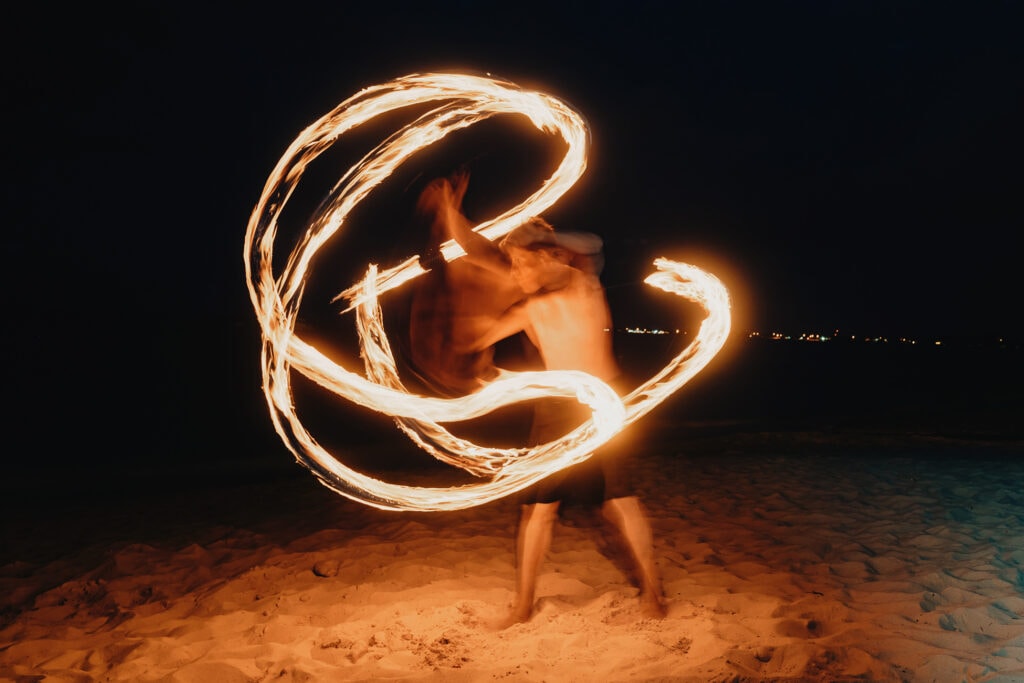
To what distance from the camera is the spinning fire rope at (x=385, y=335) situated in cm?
331

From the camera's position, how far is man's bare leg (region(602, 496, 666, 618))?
10.7ft

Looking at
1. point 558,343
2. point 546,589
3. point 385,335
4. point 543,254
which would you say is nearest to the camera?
point 543,254

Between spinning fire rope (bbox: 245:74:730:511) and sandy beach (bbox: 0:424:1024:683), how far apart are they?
1.94 ft

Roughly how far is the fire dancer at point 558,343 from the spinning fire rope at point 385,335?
92 mm

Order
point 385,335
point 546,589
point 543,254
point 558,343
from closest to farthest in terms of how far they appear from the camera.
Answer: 1. point 543,254
2. point 558,343
3. point 546,589
4. point 385,335

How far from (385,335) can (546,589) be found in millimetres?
1884

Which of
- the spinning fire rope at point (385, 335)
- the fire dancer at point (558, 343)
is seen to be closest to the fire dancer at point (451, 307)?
the fire dancer at point (558, 343)

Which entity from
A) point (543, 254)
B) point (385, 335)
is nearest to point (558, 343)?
point (543, 254)

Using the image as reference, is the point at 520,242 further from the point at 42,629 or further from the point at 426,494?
the point at 42,629

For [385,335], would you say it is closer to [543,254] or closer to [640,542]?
→ [543,254]

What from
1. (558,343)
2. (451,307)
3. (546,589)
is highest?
(451,307)

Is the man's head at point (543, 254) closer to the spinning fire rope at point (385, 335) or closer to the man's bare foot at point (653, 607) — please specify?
the spinning fire rope at point (385, 335)

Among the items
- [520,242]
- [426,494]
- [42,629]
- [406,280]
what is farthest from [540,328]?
[42,629]

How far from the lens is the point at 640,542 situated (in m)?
3.29
